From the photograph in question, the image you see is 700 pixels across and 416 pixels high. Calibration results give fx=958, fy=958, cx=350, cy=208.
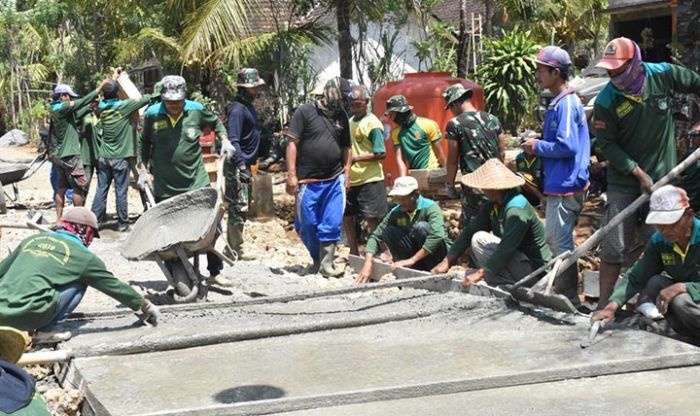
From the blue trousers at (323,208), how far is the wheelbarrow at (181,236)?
4.01 ft

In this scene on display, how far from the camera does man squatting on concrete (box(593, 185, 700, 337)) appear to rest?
5.07 meters

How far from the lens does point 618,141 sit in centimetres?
600

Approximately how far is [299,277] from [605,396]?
180 inches

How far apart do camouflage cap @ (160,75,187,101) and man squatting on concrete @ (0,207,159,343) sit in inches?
76.2

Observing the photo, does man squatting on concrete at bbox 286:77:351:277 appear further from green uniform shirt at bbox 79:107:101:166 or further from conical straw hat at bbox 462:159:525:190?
green uniform shirt at bbox 79:107:101:166

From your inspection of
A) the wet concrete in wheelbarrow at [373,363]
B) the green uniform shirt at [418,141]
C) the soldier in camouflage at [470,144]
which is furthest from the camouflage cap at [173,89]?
the green uniform shirt at [418,141]

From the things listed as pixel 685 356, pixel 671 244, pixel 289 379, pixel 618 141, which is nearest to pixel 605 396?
pixel 685 356

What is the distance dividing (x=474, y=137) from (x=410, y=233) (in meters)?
0.94

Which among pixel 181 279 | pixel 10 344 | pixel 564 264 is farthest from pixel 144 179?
pixel 10 344

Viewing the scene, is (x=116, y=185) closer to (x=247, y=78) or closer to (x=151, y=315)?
(x=247, y=78)

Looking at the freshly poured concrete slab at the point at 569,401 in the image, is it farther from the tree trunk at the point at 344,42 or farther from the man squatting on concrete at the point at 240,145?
the tree trunk at the point at 344,42

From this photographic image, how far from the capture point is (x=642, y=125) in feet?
19.4

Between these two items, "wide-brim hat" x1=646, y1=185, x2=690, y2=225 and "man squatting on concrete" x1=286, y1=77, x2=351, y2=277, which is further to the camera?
"man squatting on concrete" x1=286, y1=77, x2=351, y2=277

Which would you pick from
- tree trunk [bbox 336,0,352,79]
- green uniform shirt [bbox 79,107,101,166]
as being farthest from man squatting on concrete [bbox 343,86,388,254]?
tree trunk [bbox 336,0,352,79]
